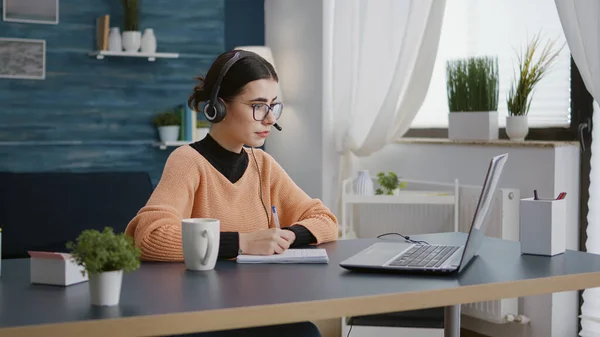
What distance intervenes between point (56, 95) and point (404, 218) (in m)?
2.05

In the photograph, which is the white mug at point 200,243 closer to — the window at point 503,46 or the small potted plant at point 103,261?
the small potted plant at point 103,261

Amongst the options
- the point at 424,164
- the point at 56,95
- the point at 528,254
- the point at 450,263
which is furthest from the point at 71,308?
the point at 56,95

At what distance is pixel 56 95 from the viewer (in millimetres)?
4445

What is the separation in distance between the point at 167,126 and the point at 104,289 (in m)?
3.35

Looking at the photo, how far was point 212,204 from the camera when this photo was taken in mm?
2096

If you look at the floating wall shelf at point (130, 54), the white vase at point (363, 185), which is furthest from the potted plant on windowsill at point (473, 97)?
the floating wall shelf at point (130, 54)

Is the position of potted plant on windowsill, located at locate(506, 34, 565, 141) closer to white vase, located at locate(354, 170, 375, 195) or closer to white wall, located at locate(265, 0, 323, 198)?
white vase, located at locate(354, 170, 375, 195)

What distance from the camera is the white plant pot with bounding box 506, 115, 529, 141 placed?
3458mm

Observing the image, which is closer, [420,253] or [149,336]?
[149,336]

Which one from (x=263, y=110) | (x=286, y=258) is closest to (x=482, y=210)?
(x=286, y=258)

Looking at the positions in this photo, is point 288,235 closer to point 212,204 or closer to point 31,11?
point 212,204

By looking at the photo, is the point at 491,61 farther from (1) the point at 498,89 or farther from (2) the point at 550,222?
(2) the point at 550,222

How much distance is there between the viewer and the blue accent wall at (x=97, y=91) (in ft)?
14.4

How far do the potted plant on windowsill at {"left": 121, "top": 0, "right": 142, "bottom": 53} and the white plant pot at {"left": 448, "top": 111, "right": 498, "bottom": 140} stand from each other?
1.86 metres
